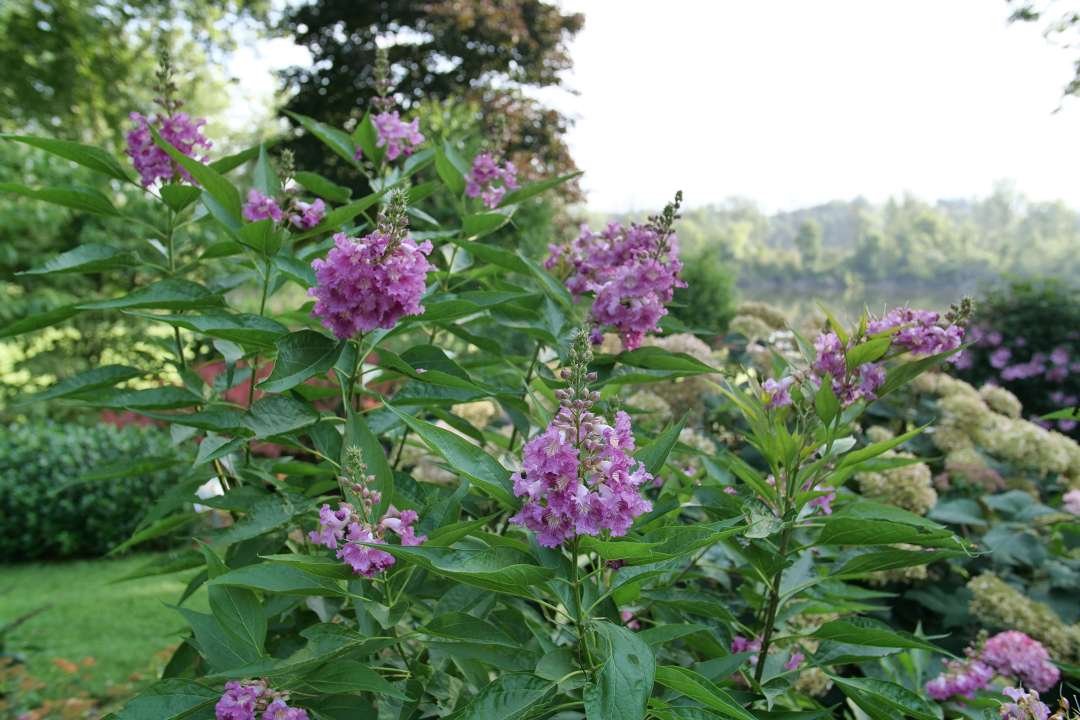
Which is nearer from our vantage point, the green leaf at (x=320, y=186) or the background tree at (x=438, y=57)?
the green leaf at (x=320, y=186)

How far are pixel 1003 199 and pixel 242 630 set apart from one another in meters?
54.2

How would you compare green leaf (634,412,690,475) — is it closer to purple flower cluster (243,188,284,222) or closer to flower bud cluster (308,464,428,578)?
flower bud cluster (308,464,428,578)

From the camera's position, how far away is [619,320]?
5.04 ft

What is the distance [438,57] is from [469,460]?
51.8 ft

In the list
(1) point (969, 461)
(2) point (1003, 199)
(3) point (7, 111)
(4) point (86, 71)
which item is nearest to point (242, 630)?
(1) point (969, 461)

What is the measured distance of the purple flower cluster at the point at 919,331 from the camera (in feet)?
4.58

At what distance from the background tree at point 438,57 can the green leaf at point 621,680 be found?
1379cm

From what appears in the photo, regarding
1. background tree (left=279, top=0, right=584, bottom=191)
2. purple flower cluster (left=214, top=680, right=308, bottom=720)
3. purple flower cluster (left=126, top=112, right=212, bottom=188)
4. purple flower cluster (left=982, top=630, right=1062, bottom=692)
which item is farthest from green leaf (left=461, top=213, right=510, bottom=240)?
background tree (left=279, top=0, right=584, bottom=191)

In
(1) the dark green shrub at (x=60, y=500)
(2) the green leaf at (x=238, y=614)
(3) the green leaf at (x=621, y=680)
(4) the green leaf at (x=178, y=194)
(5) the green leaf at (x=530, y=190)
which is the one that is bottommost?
(1) the dark green shrub at (x=60, y=500)

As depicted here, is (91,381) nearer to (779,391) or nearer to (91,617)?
(779,391)

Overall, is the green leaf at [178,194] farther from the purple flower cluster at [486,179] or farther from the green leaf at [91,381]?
the purple flower cluster at [486,179]

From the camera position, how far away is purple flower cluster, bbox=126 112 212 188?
162cm

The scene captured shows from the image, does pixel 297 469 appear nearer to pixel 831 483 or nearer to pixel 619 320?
pixel 619 320

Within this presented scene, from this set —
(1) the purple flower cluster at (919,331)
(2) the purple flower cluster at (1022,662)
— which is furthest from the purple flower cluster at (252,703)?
(2) the purple flower cluster at (1022,662)
